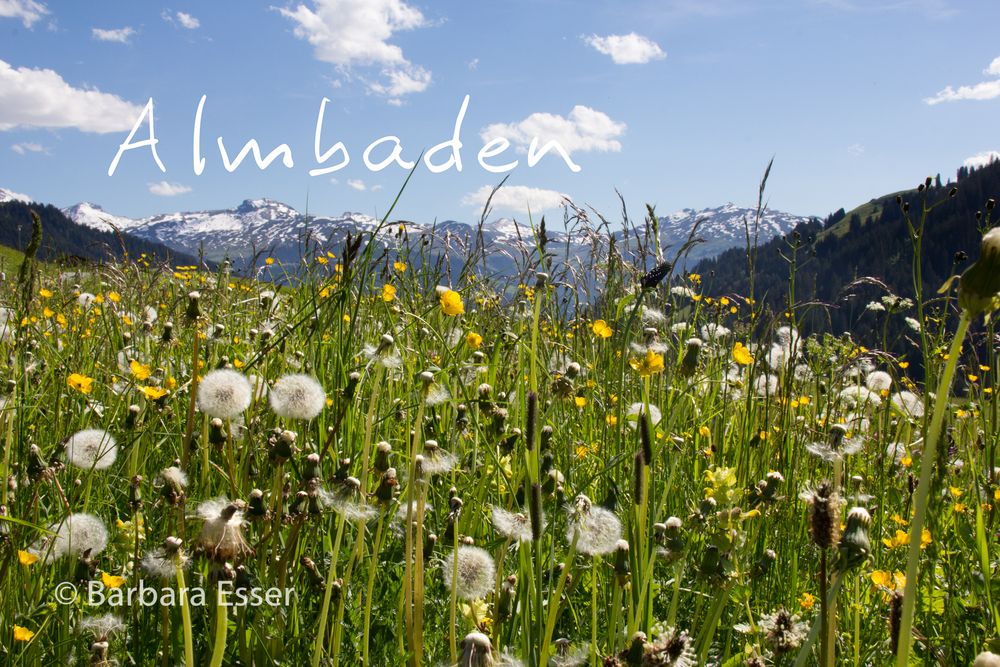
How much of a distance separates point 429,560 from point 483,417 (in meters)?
0.58

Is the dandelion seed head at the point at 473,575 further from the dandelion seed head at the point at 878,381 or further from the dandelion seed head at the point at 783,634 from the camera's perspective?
the dandelion seed head at the point at 878,381

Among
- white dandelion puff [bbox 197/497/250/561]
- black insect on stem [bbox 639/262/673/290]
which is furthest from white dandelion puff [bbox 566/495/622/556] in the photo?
white dandelion puff [bbox 197/497/250/561]

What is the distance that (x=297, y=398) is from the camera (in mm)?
1696

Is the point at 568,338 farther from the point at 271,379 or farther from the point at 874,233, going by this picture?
the point at 874,233

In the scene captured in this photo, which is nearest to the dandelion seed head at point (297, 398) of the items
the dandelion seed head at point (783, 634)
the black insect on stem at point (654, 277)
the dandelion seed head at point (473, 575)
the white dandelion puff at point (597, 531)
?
the dandelion seed head at point (473, 575)

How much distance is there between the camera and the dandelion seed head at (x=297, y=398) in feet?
5.47

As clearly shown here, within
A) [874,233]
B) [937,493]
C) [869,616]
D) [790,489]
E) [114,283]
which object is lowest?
[869,616]

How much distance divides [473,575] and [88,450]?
3.96 feet

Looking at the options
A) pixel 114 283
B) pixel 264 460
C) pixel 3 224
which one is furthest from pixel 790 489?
pixel 3 224

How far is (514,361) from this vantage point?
145 inches

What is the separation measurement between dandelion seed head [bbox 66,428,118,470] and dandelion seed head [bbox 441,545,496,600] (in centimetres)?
98

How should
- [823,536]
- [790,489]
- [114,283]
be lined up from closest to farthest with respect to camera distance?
[823,536]
[790,489]
[114,283]

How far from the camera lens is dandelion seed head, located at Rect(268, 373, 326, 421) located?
1.67 m

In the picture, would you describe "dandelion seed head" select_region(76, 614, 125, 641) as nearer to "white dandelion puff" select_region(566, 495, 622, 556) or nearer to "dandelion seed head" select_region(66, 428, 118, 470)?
"dandelion seed head" select_region(66, 428, 118, 470)
